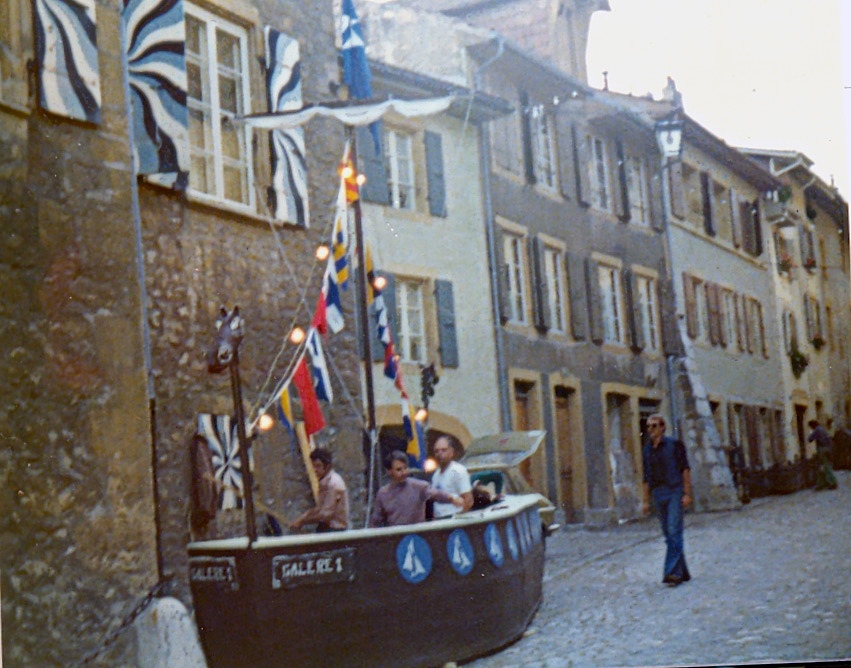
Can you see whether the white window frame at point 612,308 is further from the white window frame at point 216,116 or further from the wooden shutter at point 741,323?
the white window frame at point 216,116

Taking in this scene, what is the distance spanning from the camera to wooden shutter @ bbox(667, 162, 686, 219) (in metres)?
5.72

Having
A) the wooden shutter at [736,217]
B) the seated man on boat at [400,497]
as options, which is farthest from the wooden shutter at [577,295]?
the seated man on boat at [400,497]

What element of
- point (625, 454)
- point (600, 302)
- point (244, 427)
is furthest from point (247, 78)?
point (625, 454)

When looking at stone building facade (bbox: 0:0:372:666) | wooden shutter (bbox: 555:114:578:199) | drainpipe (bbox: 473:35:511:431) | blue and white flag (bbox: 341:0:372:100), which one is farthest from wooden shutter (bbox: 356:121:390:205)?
wooden shutter (bbox: 555:114:578:199)

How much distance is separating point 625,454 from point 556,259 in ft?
2.79

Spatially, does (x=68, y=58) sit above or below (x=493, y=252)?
above

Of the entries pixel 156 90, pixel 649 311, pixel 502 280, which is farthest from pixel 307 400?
pixel 649 311

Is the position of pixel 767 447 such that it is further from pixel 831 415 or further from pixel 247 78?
pixel 247 78

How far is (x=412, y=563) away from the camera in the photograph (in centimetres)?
445

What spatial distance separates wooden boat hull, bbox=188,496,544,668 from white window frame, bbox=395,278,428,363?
68 cm

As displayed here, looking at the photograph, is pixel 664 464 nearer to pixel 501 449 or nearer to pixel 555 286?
pixel 501 449

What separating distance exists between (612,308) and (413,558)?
153cm

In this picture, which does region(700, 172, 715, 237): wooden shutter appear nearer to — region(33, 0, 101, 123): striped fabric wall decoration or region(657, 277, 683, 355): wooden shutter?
region(657, 277, 683, 355): wooden shutter

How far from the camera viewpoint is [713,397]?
5527 millimetres
